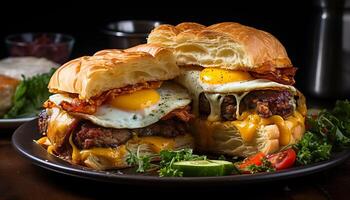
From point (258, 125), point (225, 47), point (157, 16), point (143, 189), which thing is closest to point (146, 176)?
point (143, 189)

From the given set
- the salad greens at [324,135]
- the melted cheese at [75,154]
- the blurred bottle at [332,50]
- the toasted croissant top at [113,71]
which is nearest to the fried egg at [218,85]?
the toasted croissant top at [113,71]

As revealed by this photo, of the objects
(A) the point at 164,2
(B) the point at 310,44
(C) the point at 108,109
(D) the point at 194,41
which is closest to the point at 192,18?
(A) the point at 164,2

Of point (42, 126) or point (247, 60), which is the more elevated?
point (247, 60)

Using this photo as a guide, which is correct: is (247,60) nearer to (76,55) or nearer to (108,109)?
(108,109)

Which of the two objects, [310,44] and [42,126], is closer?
[42,126]

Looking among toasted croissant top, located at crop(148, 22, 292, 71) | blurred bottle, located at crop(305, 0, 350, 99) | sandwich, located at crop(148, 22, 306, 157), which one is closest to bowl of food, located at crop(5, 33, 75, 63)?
blurred bottle, located at crop(305, 0, 350, 99)
